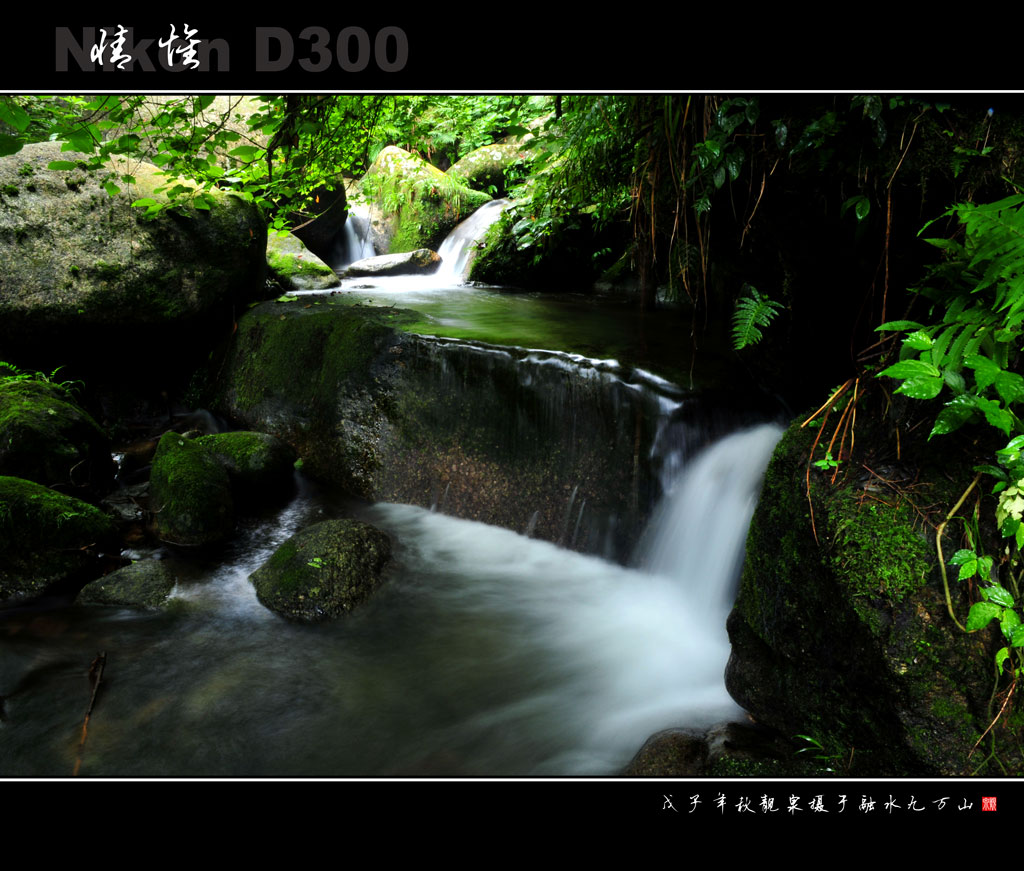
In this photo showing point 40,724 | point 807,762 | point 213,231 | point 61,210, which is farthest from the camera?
point 213,231

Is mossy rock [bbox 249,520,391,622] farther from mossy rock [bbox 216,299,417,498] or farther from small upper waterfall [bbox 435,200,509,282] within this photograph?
small upper waterfall [bbox 435,200,509,282]

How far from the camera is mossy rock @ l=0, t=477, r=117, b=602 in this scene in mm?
4219

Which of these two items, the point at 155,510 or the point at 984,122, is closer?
the point at 984,122

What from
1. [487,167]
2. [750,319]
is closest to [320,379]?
[750,319]

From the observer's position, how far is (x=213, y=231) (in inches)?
279

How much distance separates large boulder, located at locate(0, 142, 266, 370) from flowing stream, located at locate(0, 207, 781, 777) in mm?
3182

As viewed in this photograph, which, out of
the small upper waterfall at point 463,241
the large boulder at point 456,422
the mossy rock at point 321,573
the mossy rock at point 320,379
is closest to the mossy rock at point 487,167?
the small upper waterfall at point 463,241

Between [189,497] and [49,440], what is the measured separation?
4.42 ft

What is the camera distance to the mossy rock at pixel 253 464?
572 cm

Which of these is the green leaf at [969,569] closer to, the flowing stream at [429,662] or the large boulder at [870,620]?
the large boulder at [870,620]

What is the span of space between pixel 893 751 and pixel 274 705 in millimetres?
2835

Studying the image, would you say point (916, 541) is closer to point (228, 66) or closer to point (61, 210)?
point (228, 66)

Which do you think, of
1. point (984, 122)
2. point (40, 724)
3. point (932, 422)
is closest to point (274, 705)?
point (40, 724)

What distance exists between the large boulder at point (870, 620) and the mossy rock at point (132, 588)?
3735mm
